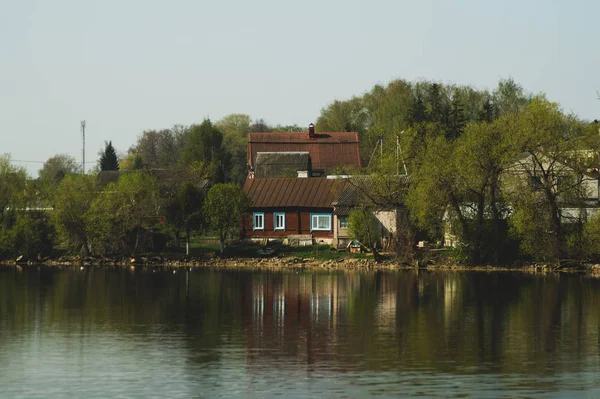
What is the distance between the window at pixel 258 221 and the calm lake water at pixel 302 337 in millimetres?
18059

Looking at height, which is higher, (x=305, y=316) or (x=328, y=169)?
(x=328, y=169)

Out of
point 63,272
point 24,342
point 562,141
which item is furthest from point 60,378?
point 562,141

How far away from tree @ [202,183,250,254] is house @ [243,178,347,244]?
344cm

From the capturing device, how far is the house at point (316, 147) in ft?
321

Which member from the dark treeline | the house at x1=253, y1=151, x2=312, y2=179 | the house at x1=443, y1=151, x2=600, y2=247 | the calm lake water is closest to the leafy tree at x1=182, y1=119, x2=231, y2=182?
the house at x1=253, y1=151, x2=312, y2=179

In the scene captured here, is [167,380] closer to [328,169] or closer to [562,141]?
[562,141]

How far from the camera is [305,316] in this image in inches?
1657

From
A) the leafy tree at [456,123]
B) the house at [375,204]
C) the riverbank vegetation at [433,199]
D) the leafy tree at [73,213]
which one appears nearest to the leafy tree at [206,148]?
the riverbank vegetation at [433,199]

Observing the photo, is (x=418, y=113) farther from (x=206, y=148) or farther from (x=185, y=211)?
(x=185, y=211)

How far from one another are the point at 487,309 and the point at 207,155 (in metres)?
65.3

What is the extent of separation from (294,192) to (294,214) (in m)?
2.39

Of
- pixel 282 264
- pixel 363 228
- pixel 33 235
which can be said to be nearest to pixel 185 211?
pixel 282 264

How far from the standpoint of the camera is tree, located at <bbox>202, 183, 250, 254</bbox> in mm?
71500

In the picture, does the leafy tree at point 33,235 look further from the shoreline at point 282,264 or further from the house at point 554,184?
the house at point 554,184
